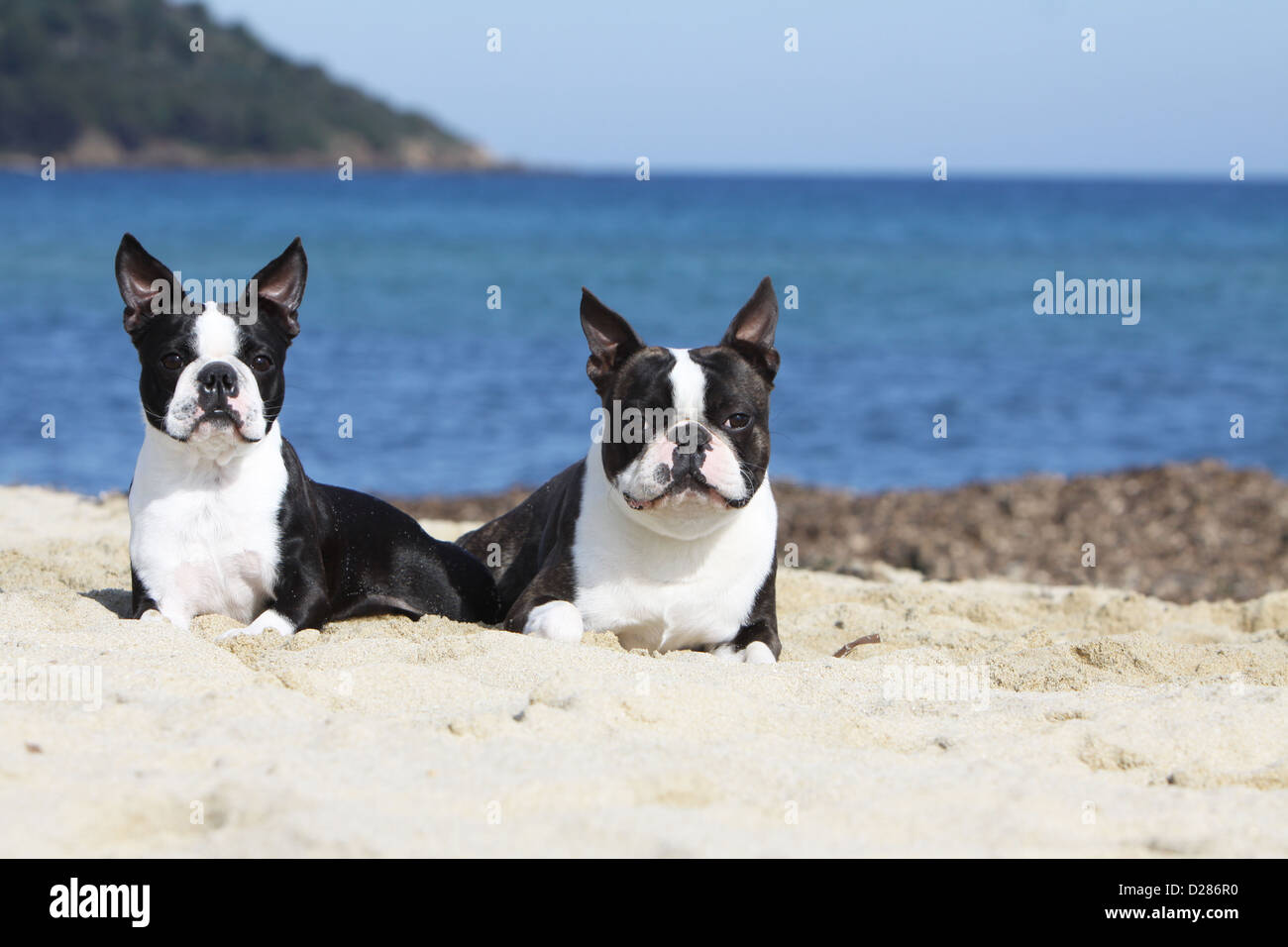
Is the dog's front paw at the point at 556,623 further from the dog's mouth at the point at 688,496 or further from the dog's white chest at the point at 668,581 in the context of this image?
the dog's mouth at the point at 688,496

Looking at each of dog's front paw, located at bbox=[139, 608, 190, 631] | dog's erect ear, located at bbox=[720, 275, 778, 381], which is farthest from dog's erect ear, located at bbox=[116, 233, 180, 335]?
dog's erect ear, located at bbox=[720, 275, 778, 381]

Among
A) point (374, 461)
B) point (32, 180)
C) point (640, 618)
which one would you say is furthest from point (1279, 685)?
point (32, 180)

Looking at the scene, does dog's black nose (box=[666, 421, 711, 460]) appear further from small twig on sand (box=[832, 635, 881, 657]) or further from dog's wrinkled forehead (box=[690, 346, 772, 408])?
small twig on sand (box=[832, 635, 881, 657])

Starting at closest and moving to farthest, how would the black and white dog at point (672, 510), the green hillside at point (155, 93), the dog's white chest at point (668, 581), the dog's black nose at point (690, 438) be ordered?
the dog's black nose at point (690, 438) → the black and white dog at point (672, 510) → the dog's white chest at point (668, 581) → the green hillside at point (155, 93)

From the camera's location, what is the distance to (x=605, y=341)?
5754mm

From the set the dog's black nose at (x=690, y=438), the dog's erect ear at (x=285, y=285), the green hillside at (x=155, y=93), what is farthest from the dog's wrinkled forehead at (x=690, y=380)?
the green hillside at (x=155, y=93)

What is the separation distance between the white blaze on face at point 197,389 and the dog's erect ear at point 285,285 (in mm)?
290

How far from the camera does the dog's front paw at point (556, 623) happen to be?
5.34 meters

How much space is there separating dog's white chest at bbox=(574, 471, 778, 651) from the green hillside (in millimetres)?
103014

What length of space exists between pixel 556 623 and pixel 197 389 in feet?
5.05

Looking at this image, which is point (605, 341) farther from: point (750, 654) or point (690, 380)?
point (750, 654)
